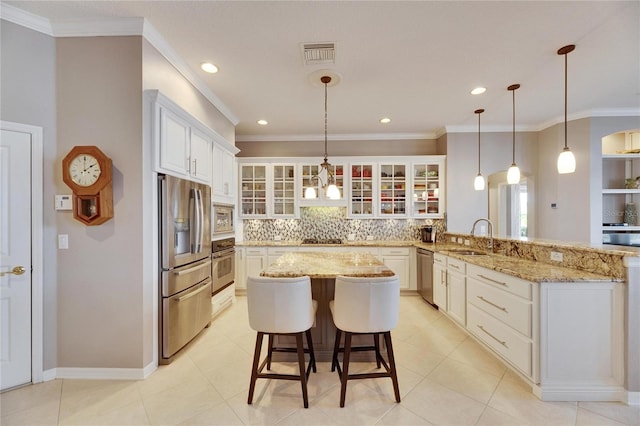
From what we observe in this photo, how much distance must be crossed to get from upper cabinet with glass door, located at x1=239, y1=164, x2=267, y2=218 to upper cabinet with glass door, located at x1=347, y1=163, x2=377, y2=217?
5.14ft

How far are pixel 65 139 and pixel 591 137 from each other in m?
6.33

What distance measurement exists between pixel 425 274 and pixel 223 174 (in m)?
3.32

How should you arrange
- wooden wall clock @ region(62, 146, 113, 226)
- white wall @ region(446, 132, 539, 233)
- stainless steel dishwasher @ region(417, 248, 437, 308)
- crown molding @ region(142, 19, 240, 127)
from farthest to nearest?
white wall @ region(446, 132, 539, 233) < stainless steel dishwasher @ region(417, 248, 437, 308) < crown molding @ region(142, 19, 240, 127) < wooden wall clock @ region(62, 146, 113, 226)

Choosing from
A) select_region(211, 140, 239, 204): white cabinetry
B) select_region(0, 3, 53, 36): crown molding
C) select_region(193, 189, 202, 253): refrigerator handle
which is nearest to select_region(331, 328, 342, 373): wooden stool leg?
select_region(193, 189, 202, 253): refrigerator handle

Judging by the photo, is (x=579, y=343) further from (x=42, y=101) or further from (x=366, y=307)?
(x=42, y=101)

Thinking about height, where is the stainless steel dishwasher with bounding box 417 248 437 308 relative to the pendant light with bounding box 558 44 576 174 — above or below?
below

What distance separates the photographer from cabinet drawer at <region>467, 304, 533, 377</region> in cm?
201

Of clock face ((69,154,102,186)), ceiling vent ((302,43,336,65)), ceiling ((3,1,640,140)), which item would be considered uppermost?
ceiling ((3,1,640,140))

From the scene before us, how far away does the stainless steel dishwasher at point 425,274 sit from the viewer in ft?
12.6

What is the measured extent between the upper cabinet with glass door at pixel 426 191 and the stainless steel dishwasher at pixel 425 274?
85 cm

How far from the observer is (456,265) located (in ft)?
10.1

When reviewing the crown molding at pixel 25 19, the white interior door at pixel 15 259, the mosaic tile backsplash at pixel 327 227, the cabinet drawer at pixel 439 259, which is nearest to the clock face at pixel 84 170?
the white interior door at pixel 15 259

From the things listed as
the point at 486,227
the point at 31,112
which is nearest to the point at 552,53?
the point at 486,227

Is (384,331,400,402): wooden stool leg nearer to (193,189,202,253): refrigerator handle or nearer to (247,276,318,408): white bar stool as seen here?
(247,276,318,408): white bar stool
